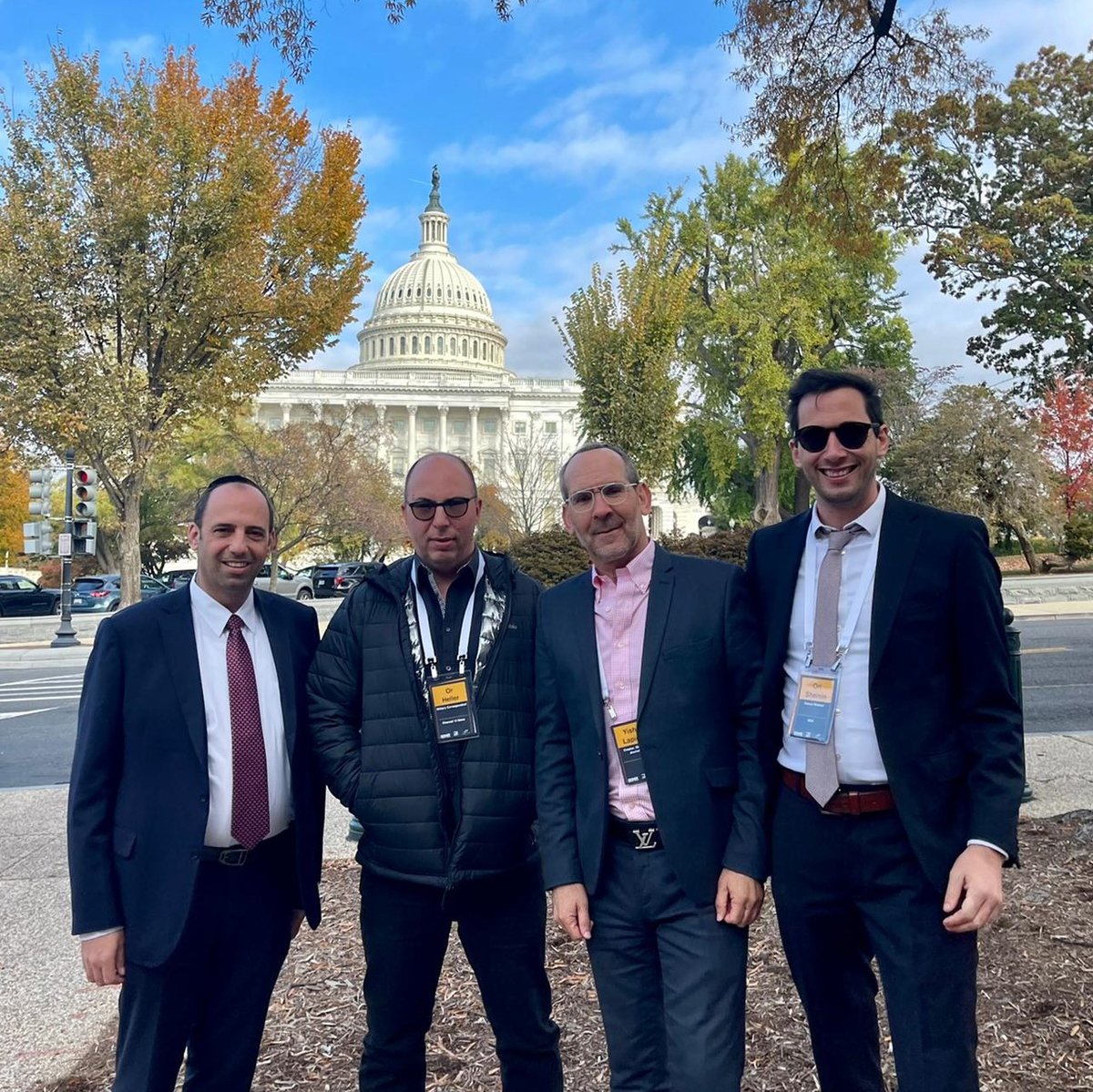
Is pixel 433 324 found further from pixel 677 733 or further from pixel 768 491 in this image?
pixel 677 733

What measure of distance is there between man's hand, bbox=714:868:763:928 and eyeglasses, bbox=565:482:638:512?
107 cm

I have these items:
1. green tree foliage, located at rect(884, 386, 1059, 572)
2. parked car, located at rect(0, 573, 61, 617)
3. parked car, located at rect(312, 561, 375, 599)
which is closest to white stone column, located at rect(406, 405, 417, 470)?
parked car, located at rect(312, 561, 375, 599)

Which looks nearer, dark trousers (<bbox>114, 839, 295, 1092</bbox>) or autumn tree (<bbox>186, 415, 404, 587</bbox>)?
dark trousers (<bbox>114, 839, 295, 1092</bbox>)

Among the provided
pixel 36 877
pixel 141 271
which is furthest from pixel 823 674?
pixel 141 271

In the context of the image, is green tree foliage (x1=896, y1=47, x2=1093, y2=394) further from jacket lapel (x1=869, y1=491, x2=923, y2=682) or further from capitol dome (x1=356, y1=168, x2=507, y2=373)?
capitol dome (x1=356, y1=168, x2=507, y2=373)

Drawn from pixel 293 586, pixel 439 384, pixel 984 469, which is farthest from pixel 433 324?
pixel 984 469

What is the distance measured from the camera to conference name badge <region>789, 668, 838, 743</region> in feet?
8.61

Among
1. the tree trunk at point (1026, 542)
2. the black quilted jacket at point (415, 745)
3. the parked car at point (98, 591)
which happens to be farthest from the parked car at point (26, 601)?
the black quilted jacket at point (415, 745)

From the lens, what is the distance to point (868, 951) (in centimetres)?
278

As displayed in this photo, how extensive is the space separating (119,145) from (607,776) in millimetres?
19622

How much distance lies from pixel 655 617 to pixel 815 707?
0.50 meters

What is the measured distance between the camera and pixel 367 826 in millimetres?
3053

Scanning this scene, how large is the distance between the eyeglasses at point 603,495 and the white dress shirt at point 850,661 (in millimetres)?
548

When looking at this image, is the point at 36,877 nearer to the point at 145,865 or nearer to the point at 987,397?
the point at 145,865
